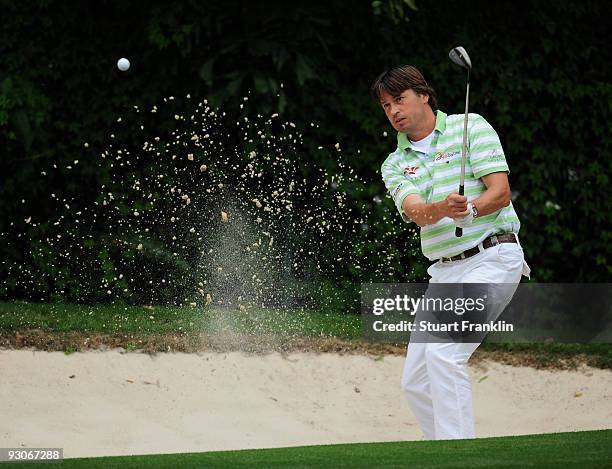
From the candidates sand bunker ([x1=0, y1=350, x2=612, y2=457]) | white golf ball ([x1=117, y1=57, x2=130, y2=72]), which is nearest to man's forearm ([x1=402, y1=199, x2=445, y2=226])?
sand bunker ([x1=0, y1=350, x2=612, y2=457])

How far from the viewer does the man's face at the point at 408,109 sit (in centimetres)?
420

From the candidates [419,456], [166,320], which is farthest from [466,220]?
[166,320]

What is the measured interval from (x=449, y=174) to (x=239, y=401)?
236 centimetres

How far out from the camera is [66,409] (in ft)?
18.6

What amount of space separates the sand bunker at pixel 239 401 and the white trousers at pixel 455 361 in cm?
168

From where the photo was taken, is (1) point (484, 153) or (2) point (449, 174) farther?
(2) point (449, 174)

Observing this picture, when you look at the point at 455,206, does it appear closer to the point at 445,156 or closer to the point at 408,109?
the point at 445,156

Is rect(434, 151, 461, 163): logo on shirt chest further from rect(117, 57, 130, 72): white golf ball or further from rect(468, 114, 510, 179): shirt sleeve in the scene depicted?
rect(117, 57, 130, 72): white golf ball

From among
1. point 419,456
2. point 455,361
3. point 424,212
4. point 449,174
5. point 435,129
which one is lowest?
point 419,456

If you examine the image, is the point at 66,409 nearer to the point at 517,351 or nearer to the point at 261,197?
the point at 261,197

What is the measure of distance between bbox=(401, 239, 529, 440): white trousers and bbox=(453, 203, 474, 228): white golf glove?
0.14 m

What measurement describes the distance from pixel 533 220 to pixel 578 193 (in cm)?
→ 36

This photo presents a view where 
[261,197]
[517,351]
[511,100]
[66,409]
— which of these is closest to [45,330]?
[66,409]

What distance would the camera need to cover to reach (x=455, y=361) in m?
3.94
